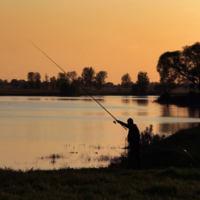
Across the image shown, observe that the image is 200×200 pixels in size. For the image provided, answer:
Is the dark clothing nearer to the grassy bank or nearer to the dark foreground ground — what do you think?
the dark foreground ground

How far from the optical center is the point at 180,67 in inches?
2975

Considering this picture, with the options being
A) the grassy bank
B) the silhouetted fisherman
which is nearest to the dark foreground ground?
the grassy bank

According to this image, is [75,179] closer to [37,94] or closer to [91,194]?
[91,194]

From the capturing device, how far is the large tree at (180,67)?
243ft

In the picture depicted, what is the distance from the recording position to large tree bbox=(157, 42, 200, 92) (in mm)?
74069

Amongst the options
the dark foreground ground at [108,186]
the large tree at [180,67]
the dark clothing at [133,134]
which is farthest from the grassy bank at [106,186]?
the large tree at [180,67]

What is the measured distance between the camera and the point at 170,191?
959 centimetres

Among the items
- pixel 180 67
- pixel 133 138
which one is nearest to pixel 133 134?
pixel 133 138

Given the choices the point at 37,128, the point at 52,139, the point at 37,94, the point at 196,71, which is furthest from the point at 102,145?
the point at 37,94

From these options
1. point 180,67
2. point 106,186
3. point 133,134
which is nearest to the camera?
point 106,186

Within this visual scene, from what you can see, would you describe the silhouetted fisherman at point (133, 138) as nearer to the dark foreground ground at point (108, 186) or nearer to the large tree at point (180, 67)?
the dark foreground ground at point (108, 186)

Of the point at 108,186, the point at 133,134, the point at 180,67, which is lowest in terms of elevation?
the point at 108,186

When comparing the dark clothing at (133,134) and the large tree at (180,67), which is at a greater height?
the large tree at (180,67)

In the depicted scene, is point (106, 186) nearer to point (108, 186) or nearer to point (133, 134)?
point (108, 186)
